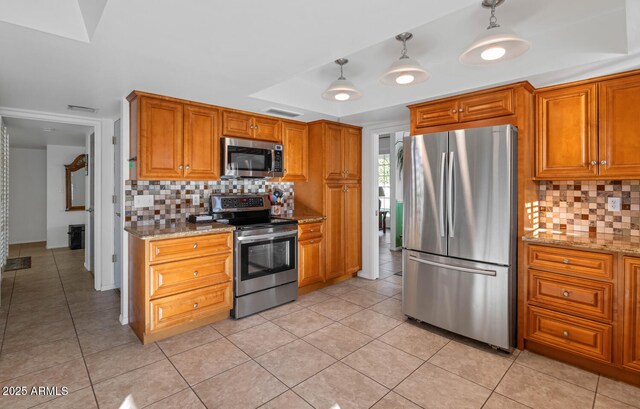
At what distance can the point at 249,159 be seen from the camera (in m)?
3.63

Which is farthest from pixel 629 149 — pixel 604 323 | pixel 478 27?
pixel 478 27

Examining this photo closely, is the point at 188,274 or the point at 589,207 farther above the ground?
the point at 589,207

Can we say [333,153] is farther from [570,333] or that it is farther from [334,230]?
[570,333]

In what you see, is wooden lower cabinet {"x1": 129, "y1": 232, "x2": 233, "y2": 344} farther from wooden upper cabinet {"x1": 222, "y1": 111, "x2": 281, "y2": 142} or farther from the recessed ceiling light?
the recessed ceiling light

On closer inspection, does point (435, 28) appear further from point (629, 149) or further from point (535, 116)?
point (629, 149)

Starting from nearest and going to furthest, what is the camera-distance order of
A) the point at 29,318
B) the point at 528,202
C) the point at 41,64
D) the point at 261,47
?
the point at 261,47 → the point at 41,64 → the point at 528,202 → the point at 29,318

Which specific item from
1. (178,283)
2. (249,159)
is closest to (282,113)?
(249,159)

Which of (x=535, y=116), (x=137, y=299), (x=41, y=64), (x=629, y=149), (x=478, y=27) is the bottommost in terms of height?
(x=137, y=299)

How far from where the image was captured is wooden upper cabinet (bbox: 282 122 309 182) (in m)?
4.07

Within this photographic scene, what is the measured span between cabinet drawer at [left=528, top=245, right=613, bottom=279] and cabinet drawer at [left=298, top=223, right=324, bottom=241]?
2.27 meters

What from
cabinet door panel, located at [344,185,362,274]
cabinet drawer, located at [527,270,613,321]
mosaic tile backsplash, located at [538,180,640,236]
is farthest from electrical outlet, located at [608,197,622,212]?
cabinet door panel, located at [344,185,362,274]

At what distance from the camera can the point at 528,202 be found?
8.80 ft

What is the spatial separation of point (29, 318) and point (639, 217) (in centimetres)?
556

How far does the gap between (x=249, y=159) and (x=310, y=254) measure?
53.9 inches
